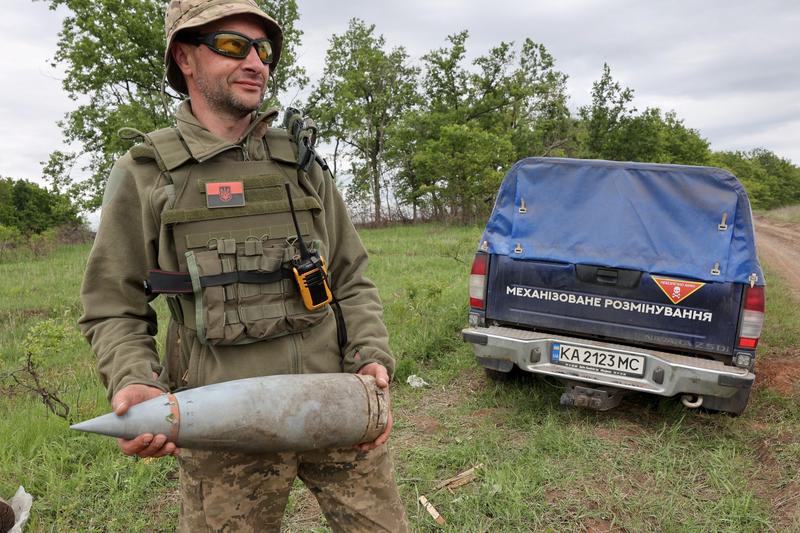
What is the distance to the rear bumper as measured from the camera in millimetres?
3541

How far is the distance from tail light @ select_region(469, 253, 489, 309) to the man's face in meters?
2.81

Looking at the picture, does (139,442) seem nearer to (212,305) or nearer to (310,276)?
(212,305)

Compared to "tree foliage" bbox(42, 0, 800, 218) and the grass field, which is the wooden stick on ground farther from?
"tree foliage" bbox(42, 0, 800, 218)

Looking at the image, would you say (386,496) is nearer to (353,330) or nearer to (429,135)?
(353,330)

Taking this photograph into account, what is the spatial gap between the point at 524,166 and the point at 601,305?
3.92 ft

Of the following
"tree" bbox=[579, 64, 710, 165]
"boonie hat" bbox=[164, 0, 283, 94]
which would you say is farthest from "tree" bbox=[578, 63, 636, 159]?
"boonie hat" bbox=[164, 0, 283, 94]

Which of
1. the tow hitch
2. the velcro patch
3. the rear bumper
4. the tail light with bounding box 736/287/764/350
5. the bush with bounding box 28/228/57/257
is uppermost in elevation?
the velcro patch

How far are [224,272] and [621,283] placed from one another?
303 centimetres

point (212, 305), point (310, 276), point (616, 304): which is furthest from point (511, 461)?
point (212, 305)

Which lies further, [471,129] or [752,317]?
[471,129]

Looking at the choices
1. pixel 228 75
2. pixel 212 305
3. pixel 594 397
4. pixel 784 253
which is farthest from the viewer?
pixel 784 253

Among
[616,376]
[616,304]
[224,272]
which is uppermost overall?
[224,272]

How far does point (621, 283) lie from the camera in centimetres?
391

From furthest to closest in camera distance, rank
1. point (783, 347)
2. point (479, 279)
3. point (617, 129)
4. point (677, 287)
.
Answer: point (617, 129) → point (783, 347) → point (479, 279) → point (677, 287)
